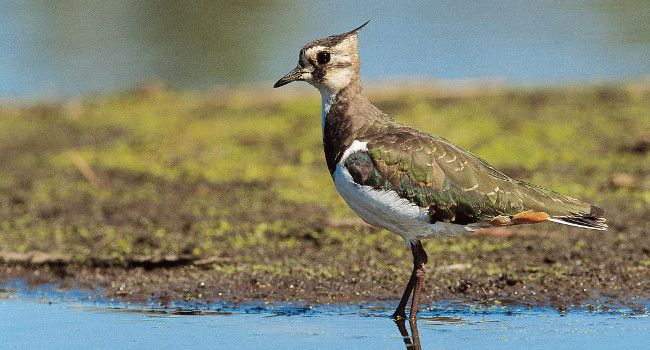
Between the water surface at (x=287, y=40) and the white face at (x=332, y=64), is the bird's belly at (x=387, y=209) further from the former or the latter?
the water surface at (x=287, y=40)

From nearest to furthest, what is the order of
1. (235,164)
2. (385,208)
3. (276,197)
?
(385,208)
(276,197)
(235,164)

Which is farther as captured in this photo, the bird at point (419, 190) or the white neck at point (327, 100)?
the white neck at point (327, 100)

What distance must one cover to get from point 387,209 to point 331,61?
1108mm

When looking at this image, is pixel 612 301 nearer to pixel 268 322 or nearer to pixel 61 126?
pixel 268 322

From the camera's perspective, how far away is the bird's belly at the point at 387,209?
719 cm

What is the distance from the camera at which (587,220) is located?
7.37m

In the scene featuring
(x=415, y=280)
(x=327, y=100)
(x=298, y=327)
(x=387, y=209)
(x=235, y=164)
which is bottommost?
(x=235, y=164)

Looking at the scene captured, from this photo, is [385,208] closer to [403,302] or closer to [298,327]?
[403,302]

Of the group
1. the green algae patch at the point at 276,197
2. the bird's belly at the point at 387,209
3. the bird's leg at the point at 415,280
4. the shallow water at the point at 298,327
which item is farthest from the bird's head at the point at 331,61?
the shallow water at the point at 298,327

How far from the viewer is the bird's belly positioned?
7.19m

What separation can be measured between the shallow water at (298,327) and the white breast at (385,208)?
1.67ft

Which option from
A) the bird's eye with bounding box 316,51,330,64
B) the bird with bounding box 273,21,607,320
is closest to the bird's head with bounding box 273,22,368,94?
the bird's eye with bounding box 316,51,330,64

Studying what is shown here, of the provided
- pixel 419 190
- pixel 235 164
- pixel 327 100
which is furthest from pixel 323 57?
pixel 235 164

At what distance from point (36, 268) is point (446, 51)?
909 centimetres
